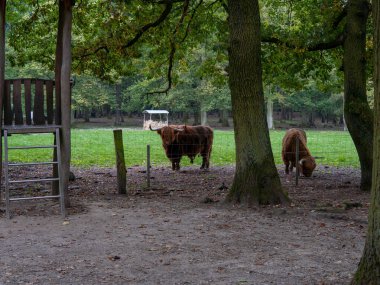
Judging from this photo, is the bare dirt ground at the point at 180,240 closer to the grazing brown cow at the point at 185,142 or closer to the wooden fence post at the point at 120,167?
the wooden fence post at the point at 120,167

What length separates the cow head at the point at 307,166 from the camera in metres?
16.1

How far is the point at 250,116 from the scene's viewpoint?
34.0ft

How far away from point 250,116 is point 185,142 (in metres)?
8.66

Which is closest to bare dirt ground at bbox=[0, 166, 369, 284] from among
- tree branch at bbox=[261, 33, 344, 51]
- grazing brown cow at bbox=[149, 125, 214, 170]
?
tree branch at bbox=[261, 33, 344, 51]

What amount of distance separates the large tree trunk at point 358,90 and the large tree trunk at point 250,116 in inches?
122

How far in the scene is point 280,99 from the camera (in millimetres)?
61344

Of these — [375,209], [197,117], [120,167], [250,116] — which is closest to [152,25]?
[120,167]

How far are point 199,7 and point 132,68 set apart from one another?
2880 millimetres

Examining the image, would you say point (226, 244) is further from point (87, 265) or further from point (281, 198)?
point (281, 198)

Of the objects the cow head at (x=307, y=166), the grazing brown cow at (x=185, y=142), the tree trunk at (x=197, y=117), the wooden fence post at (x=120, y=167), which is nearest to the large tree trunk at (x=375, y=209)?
the wooden fence post at (x=120, y=167)

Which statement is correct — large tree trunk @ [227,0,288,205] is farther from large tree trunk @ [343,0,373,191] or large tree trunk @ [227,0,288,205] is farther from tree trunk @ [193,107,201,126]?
tree trunk @ [193,107,201,126]

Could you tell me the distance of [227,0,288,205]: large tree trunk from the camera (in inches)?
405

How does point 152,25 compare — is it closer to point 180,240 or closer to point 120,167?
point 120,167

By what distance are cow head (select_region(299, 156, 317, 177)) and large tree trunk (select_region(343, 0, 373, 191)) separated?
10.5 feet
